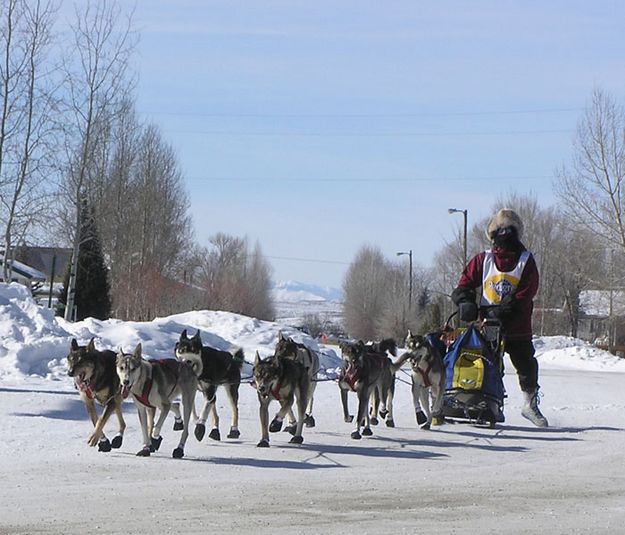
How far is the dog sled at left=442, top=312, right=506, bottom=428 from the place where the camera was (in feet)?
41.6

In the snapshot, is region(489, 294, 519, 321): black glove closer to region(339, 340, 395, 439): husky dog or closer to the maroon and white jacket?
the maroon and white jacket

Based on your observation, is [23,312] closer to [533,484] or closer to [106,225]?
[533,484]

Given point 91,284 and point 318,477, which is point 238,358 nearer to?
point 318,477

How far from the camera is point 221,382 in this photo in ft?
39.1

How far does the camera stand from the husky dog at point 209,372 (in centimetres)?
1153

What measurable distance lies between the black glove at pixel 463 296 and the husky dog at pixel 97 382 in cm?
416

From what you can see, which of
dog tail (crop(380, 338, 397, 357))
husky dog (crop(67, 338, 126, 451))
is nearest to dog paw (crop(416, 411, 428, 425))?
dog tail (crop(380, 338, 397, 357))

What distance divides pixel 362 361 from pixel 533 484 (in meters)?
3.71

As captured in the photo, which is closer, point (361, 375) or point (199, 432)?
point (199, 432)

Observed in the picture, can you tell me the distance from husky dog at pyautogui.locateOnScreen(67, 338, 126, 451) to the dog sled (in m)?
4.14

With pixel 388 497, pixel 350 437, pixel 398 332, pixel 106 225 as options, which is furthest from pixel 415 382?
pixel 398 332

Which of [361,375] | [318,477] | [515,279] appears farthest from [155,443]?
[515,279]

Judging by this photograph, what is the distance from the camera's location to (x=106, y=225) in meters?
49.7

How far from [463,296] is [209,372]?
3124mm
